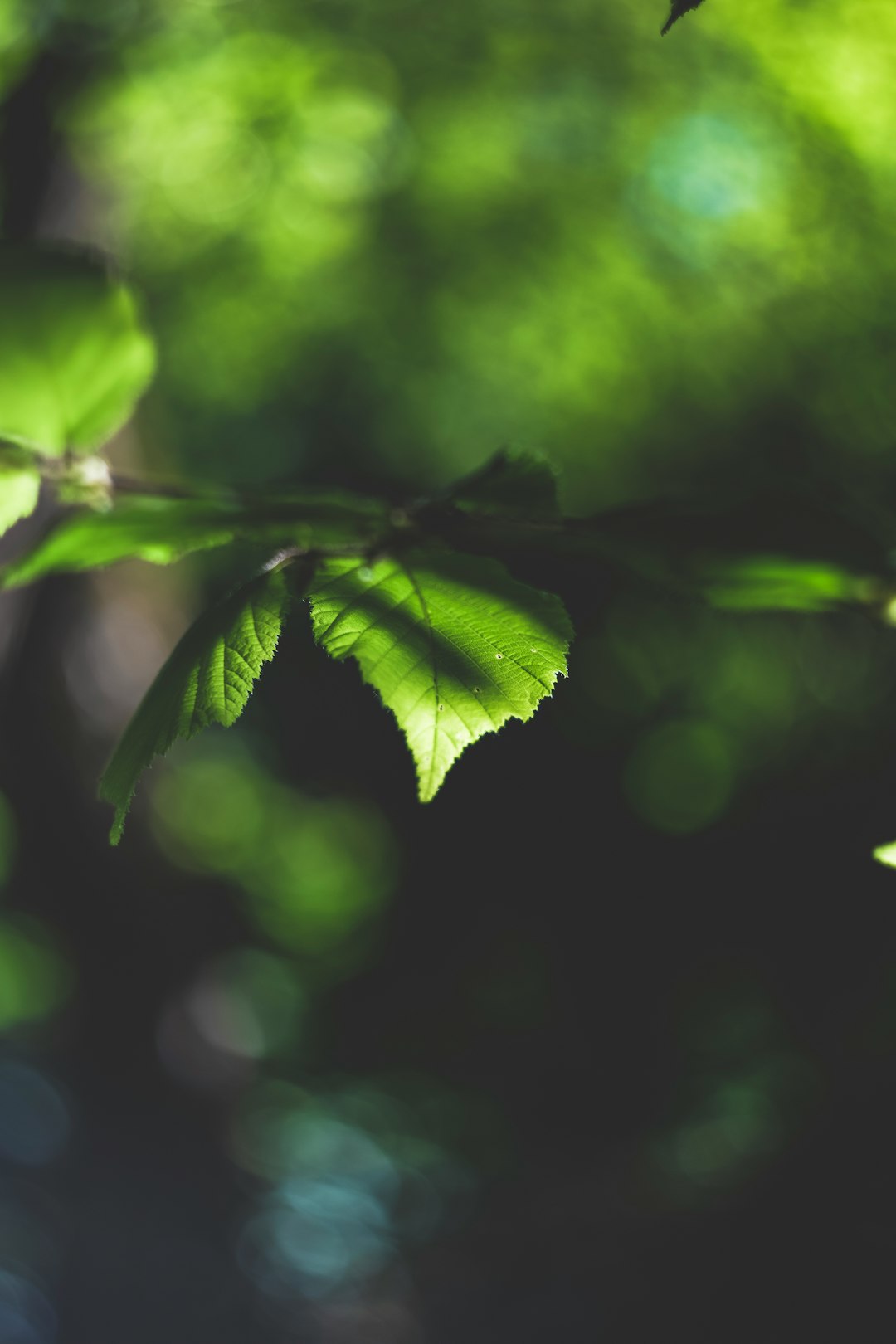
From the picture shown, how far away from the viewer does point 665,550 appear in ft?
2.34

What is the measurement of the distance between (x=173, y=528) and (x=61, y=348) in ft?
0.67

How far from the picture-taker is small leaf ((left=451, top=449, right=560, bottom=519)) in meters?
0.73

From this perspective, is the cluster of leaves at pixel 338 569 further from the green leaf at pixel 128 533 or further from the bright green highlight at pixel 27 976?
the bright green highlight at pixel 27 976

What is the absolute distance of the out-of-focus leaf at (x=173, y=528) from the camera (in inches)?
27.0

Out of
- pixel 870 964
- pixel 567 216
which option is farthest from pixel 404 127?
pixel 870 964

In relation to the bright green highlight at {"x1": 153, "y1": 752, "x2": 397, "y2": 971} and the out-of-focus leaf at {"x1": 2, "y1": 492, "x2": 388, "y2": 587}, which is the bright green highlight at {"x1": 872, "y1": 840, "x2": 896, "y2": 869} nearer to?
the out-of-focus leaf at {"x1": 2, "y1": 492, "x2": 388, "y2": 587}

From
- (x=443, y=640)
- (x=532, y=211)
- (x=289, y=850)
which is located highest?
(x=532, y=211)

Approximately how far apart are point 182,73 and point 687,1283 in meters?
5.98

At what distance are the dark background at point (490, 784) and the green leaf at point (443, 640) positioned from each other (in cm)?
234

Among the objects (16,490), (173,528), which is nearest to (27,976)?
(16,490)

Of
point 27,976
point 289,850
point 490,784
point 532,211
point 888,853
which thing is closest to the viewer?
point 888,853

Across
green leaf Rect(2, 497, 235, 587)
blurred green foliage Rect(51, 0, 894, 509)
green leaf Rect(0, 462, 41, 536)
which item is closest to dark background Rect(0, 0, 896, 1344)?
blurred green foliage Rect(51, 0, 894, 509)

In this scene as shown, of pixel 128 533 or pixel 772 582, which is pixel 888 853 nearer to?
pixel 772 582

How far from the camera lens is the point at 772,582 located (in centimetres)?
72
